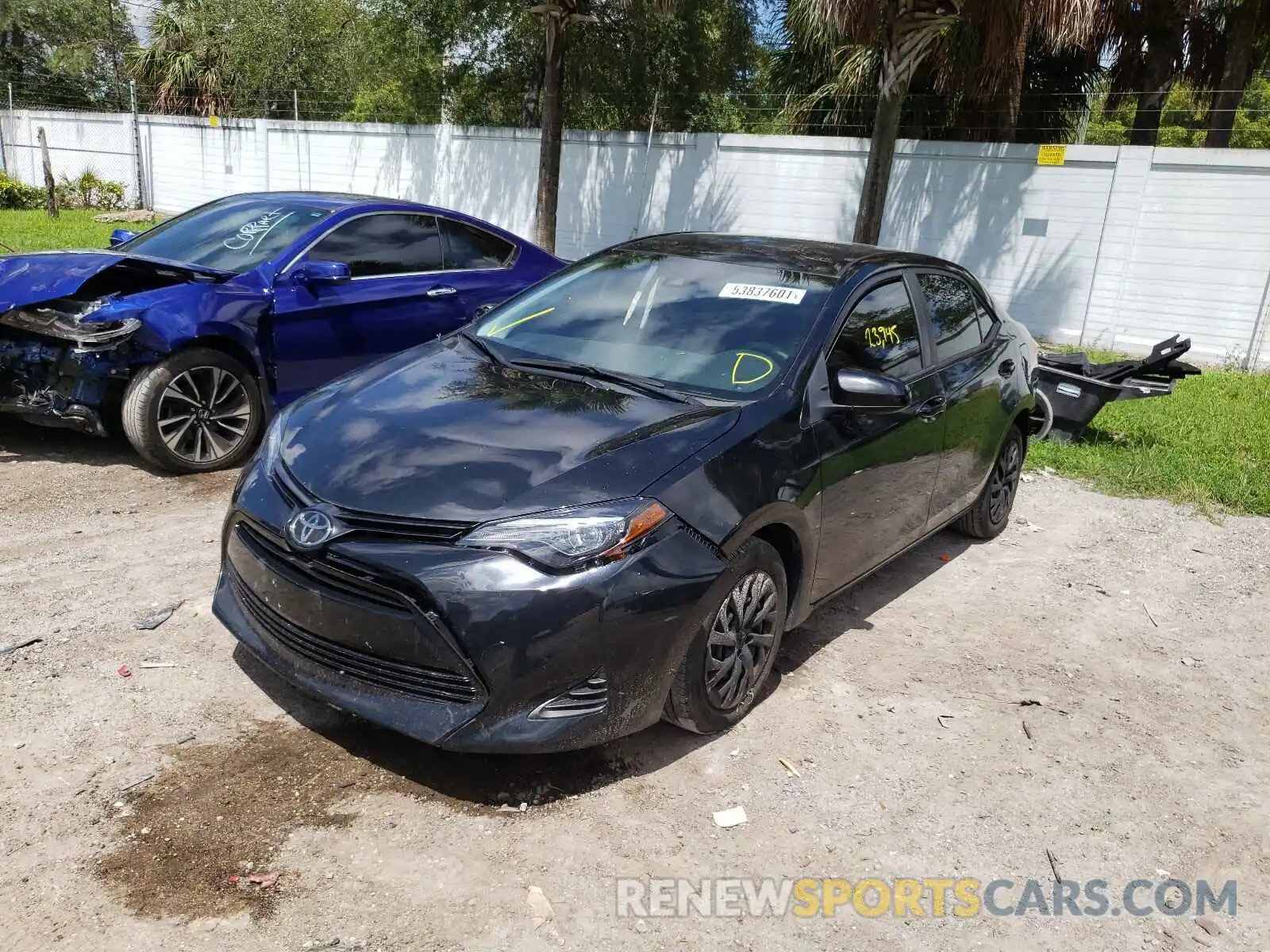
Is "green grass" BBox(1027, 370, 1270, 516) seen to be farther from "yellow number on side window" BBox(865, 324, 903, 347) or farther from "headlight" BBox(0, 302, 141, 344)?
"headlight" BBox(0, 302, 141, 344)

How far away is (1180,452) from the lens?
7.55 meters

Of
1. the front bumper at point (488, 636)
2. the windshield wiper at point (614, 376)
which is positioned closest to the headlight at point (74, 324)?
the windshield wiper at point (614, 376)

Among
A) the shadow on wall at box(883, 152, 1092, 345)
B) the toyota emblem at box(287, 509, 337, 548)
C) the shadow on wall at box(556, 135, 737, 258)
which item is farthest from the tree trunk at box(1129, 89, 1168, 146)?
the toyota emblem at box(287, 509, 337, 548)

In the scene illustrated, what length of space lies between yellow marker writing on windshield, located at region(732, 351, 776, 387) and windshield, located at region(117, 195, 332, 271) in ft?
11.6

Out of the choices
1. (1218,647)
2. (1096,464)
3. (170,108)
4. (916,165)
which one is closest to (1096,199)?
(916,165)

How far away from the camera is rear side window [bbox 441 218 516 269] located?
693 cm

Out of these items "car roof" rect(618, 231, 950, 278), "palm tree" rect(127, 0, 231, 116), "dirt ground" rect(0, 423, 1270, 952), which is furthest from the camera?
"palm tree" rect(127, 0, 231, 116)

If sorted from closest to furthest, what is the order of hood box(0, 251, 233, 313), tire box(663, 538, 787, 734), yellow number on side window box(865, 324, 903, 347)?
tire box(663, 538, 787, 734) < yellow number on side window box(865, 324, 903, 347) < hood box(0, 251, 233, 313)

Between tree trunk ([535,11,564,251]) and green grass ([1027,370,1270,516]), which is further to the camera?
tree trunk ([535,11,564,251])

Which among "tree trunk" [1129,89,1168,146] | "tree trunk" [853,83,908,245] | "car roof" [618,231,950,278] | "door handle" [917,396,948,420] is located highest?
"tree trunk" [1129,89,1168,146]

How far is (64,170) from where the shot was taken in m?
24.7

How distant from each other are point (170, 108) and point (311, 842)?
27111 millimetres

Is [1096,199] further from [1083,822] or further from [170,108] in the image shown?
[170,108]

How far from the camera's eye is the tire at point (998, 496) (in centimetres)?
559
